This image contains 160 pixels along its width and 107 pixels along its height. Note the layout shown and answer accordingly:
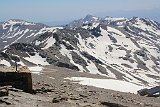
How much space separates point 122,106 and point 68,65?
129055 millimetres

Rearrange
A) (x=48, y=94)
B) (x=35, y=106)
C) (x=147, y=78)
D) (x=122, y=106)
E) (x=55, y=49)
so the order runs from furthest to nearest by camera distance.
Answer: (x=55, y=49) → (x=147, y=78) → (x=48, y=94) → (x=122, y=106) → (x=35, y=106)

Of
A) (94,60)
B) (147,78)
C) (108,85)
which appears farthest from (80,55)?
(108,85)

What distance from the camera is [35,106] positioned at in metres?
26.0

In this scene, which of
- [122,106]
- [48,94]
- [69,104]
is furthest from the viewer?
[48,94]

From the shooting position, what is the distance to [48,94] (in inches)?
1299

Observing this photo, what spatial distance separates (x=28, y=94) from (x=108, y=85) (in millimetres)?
47644

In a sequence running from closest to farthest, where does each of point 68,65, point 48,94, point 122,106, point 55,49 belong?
point 122,106 → point 48,94 → point 68,65 → point 55,49

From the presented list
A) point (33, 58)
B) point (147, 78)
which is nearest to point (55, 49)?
point (33, 58)

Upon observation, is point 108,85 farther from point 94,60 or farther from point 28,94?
point 94,60

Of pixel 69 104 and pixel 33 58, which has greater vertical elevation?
pixel 69 104

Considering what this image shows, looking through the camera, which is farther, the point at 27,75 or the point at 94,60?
the point at 94,60

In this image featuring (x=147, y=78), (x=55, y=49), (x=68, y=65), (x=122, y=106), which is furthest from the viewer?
(x=55, y=49)

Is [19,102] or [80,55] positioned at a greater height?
[19,102]

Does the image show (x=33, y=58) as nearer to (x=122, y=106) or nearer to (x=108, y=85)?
(x=108, y=85)
